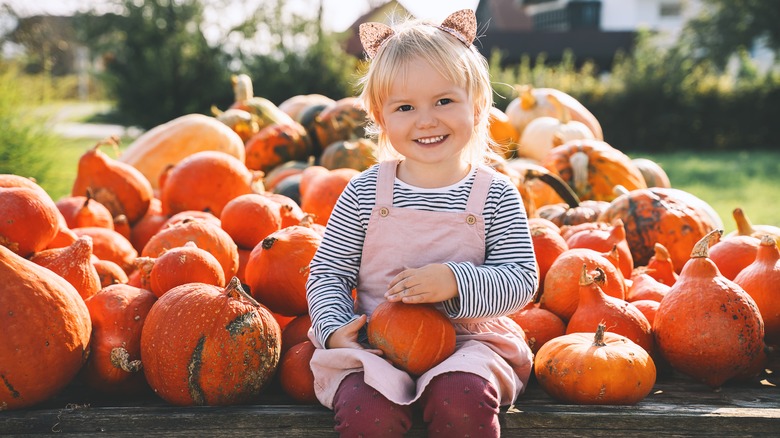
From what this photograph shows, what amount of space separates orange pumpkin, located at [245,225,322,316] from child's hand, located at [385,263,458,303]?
61 centimetres

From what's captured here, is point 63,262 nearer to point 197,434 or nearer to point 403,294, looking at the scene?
point 197,434

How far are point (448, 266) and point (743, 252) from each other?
152 centimetres

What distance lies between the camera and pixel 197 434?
1969mm

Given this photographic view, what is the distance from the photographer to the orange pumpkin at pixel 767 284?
2496 mm

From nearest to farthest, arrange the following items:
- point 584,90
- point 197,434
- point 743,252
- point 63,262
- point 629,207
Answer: point 197,434, point 63,262, point 743,252, point 629,207, point 584,90

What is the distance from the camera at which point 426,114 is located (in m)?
2.17

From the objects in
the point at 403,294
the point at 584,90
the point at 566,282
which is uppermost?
the point at 403,294

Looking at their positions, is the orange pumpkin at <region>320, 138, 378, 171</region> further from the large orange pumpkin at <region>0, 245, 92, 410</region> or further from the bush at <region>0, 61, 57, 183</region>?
the bush at <region>0, 61, 57, 183</region>

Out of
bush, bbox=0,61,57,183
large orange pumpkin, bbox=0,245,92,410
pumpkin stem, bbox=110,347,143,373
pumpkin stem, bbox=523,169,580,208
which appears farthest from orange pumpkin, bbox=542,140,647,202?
bush, bbox=0,61,57,183

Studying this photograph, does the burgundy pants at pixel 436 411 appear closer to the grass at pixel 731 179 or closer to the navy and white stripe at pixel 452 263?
the navy and white stripe at pixel 452 263

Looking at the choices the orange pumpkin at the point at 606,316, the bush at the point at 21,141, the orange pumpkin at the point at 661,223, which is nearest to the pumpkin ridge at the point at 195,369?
the orange pumpkin at the point at 606,316

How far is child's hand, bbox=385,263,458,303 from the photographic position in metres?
2.01

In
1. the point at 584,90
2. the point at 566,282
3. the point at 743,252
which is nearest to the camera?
the point at 566,282

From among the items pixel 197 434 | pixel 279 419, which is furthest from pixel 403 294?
pixel 197 434
